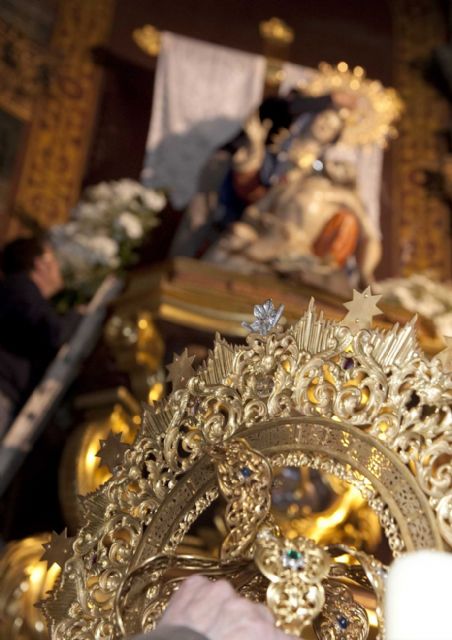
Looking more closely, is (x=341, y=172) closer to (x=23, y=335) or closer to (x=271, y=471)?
(x=23, y=335)

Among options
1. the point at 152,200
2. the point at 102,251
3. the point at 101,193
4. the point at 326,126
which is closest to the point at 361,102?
the point at 326,126

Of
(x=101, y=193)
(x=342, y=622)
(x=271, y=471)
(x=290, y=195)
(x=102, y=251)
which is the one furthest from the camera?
(x=101, y=193)

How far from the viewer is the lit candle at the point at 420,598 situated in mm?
1034

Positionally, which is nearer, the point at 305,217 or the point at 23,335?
the point at 23,335

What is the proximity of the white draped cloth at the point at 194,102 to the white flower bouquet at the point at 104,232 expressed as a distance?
0.59 m

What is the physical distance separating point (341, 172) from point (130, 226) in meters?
1.01

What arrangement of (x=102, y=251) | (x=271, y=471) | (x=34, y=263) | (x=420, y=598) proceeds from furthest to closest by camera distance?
(x=102, y=251), (x=34, y=263), (x=271, y=471), (x=420, y=598)

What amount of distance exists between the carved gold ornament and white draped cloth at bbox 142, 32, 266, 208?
366 millimetres

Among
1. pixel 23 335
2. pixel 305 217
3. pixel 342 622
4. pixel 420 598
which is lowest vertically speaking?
pixel 23 335

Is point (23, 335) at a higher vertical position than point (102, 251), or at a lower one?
lower

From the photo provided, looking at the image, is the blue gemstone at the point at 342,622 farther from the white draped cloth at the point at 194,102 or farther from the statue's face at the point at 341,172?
the white draped cloth at the point at 194,102

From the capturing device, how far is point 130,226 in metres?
4.04

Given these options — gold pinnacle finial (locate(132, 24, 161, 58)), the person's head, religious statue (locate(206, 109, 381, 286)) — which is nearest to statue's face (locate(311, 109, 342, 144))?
religious statue (locate(206, 109, 381, 286))

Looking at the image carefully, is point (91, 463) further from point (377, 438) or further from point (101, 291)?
point (377, 438)
